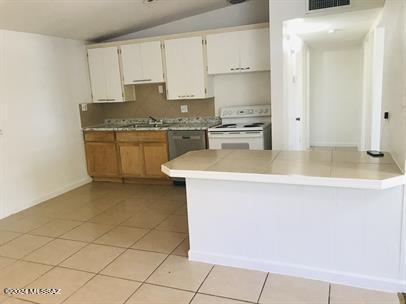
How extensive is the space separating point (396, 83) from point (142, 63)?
3.46 metres

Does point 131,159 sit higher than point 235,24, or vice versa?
point 235,24

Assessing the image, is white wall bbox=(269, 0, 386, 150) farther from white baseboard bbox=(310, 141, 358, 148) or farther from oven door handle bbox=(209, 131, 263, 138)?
white baseboard bbox=(310, 141, 358, 148)

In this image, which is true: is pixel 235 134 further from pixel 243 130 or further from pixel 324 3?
pixel 324 3

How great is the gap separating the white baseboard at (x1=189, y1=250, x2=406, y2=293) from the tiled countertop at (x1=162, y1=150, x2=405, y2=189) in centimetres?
70

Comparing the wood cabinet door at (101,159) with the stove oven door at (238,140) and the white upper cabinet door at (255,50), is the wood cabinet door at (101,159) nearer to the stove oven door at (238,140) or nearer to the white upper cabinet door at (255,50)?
the stove oven door at (238,140)

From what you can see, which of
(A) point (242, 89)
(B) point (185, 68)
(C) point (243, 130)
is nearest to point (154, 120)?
(B) point (185, 68)

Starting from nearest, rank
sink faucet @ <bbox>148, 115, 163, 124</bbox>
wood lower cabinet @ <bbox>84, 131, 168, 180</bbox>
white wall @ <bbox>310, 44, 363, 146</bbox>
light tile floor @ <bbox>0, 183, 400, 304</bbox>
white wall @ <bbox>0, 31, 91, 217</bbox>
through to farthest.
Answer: light tile floor @ <bbox>0, 183, 400, 304</bbox> < white wall @ <bbox>0, 31, 91, 217</bbox> < wood lower cabinet @ <bbox>84, 131, 168, 180</bbox> < sink faucet @ <bbox>148, 115, 163, 124</bbox> < white wall @ <bbox>310, 44, 363, 146</bbox>

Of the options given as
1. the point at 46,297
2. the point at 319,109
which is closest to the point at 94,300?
the point at 46,297

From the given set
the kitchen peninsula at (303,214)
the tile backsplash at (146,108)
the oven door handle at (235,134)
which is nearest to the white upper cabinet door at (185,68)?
the tile backsplash at (146,108)

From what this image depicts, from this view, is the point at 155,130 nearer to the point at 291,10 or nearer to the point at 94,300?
the point at 291,10

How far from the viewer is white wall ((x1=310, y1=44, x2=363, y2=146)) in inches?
269

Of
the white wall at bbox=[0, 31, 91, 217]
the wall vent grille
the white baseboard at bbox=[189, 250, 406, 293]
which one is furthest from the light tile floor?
the wall vent grille

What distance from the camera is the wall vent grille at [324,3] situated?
3191 millimetres

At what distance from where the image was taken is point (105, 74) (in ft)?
16.7
